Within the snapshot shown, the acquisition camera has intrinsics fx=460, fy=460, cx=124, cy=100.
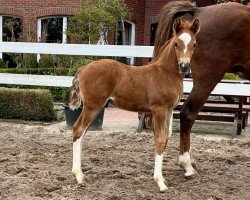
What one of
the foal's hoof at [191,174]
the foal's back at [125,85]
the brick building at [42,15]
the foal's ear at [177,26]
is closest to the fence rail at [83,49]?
the foal's hoof at [191,174]

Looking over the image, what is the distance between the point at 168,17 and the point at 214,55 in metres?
0.82

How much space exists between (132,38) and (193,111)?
487 inches

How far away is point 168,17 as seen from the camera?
224 inches

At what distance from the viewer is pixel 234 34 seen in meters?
5.36

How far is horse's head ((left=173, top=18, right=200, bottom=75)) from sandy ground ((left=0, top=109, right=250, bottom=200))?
1230mm

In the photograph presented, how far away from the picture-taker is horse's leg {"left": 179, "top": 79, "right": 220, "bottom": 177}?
5.20 meters

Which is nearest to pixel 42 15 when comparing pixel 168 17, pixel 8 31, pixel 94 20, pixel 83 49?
pixel 8 31

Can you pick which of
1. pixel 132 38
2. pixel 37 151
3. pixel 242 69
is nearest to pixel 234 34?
pixel 242 69

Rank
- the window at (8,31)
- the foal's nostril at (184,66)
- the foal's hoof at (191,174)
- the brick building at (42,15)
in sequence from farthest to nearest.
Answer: the window at (8,31) < the brick building at (42,15) < the foal's hoof at (191,174) < the foal's nostril at (184,66)

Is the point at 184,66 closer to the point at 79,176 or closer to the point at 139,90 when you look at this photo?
the point at 139,90

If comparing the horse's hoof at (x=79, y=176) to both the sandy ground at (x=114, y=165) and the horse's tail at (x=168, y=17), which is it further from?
the horse's tail at (x=168, y=17)

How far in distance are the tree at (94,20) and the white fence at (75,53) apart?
13.9ft

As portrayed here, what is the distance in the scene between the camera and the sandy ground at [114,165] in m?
4.36

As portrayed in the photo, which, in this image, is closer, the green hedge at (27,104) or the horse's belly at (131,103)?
the horse's belly at (131,103)
